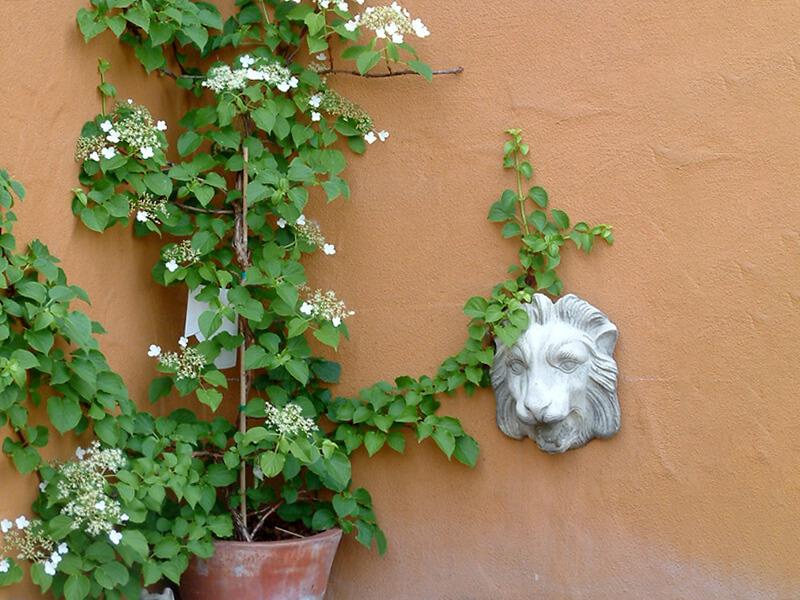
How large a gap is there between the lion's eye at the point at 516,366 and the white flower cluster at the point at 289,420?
53 centimetres

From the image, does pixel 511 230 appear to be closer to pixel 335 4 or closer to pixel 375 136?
pixel 375 136

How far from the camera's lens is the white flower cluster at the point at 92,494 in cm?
271

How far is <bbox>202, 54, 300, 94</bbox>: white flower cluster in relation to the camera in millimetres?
3121

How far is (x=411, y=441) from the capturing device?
3.30 meters

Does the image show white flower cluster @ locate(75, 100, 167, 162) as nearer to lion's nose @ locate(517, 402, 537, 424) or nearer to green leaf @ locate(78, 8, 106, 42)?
green leaf @ locate(78, 8, 106, 42)

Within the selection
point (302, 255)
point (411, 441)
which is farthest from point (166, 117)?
point (411, 441)

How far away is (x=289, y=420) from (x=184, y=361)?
1.03 feet

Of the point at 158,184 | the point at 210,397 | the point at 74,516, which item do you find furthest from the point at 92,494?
the point at 158,184

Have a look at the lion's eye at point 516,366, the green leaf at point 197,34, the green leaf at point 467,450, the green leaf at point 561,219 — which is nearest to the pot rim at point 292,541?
the green leaf at point 467,450

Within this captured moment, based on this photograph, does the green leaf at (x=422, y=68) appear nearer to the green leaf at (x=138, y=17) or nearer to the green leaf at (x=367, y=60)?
the green leaf at (x=367, y=60)

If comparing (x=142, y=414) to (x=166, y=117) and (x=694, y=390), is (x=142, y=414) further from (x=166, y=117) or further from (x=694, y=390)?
(x=694, y=390)

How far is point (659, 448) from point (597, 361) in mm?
262

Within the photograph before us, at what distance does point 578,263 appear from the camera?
310 cm

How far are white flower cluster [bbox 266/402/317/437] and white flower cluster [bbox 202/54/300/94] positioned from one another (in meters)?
0.82
